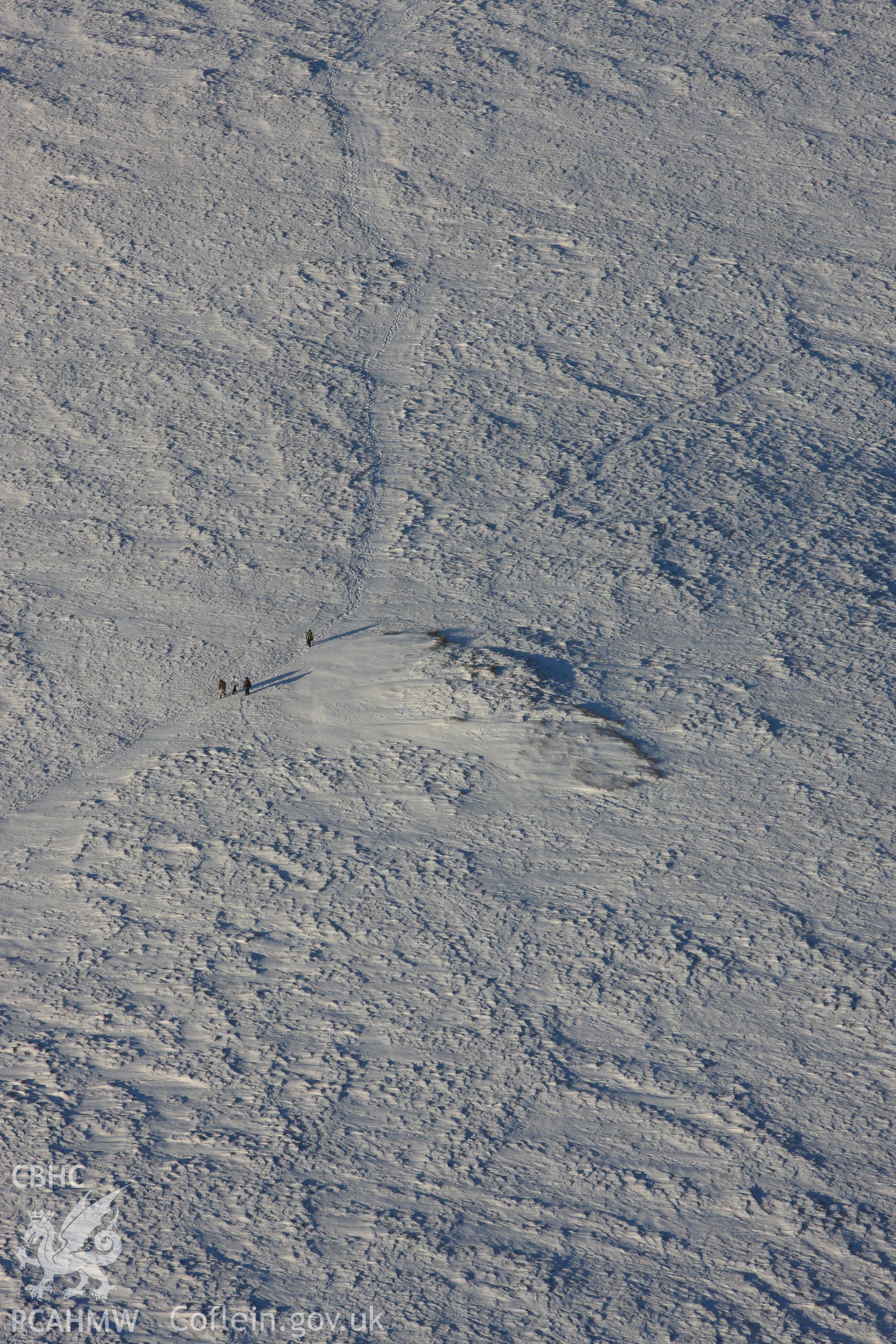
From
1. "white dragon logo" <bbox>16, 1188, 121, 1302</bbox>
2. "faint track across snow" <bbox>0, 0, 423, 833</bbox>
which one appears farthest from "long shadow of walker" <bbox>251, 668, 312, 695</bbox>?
"white dragon logo" <bbox>16, 1188, 121, 1302</bbox>

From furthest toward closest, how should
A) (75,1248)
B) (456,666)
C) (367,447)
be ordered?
1. (367,447)
2. (456,666)
3. (75,1248)

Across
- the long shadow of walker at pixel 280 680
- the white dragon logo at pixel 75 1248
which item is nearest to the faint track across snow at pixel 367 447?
the long shadow of walker at pixel 280 680

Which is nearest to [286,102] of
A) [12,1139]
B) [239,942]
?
[239,942]

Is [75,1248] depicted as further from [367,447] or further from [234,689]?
[367,447]

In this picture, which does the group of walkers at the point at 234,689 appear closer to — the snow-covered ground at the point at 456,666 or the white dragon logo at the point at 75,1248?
the snow-covered ground at the point at 456,666

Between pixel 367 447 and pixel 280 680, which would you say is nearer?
pixel 280 680

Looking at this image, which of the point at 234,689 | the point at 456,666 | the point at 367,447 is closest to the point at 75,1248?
the point at 234,689

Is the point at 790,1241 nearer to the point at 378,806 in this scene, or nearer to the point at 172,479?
the point at 378,806

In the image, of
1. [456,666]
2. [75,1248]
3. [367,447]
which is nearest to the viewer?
[75,1248]
